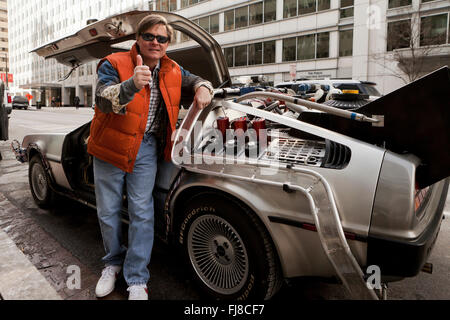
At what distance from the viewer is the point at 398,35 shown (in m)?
21.1

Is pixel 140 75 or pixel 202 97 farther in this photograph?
pixel 202 97

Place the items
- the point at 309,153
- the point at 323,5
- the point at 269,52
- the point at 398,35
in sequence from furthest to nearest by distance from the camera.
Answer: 1. the point at 269,52
2. the point at 323,5
3. the point at 398,35
4. the point at 309,153

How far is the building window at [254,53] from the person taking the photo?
1123 inches

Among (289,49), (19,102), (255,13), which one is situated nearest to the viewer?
(289,49)

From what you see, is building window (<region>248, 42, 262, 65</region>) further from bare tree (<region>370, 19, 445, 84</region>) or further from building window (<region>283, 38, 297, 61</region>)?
bare tree (<region>370, 19, 445, 84</region>)

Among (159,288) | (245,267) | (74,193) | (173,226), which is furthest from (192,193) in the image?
(74,193)

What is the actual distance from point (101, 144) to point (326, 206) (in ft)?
5.29

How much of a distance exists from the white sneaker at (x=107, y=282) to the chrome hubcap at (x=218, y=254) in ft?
2.09

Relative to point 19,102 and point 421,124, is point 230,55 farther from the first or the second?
point 421,124

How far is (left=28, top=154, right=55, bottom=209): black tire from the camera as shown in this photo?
4.34 metres

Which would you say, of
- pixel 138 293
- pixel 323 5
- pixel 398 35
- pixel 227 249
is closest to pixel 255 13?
pixel 323 5

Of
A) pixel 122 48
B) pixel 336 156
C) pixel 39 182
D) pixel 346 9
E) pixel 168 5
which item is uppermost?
pixel 168 5

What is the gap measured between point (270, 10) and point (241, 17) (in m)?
2.95

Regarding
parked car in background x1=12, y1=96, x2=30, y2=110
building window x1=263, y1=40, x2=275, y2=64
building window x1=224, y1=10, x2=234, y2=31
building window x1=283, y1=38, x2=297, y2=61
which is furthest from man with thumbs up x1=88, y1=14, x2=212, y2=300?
parked car in background x1=12, y1=96, x2=30, y2=110
